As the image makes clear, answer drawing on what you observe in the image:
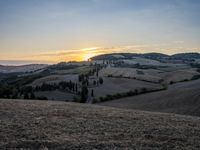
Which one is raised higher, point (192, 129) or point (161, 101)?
point (192, 129)

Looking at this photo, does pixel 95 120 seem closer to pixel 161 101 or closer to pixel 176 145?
pixel 176 145

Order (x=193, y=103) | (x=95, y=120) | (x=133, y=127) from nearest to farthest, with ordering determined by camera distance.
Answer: (x=133, y=127) < (x=95, y=120) < (x=193, y=103)

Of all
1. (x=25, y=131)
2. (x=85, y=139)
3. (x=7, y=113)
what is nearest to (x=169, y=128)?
(x=85, y=139)

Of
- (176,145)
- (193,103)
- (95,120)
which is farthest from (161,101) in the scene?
(176,145)

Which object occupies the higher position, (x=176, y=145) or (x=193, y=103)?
(x=176, y=145)

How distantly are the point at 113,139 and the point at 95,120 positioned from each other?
22.1 ft

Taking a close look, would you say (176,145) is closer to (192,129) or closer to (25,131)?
(192,129)

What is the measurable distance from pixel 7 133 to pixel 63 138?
366 cm

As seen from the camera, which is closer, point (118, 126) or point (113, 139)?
point (113, 139)

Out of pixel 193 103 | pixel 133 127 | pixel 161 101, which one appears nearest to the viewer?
pixel 133 127

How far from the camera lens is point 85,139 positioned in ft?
53.2

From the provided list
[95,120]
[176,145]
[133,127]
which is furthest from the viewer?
[95,120]

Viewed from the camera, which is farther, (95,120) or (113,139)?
(95,120)

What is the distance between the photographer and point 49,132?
695 inches
